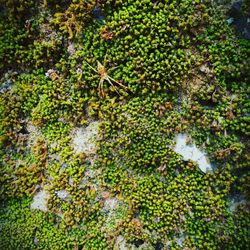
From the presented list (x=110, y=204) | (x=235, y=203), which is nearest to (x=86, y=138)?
(x=110, y=204)

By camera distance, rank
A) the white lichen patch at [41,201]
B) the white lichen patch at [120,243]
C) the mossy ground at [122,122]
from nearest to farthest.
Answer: the mossy ground at [122,122] → the white lichen patch at [120,243] → the white lichen patch at [41,201]

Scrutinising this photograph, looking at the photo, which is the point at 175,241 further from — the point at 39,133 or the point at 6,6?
the point at 6,6

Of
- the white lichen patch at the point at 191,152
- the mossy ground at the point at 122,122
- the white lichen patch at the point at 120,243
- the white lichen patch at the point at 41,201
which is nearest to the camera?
the mossy ground at the point at 122,122

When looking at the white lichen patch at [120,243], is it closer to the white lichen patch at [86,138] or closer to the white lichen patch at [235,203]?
the white lichen patch at [86,138]

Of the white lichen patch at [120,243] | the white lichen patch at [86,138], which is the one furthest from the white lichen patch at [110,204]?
the white lichen patch at [86,138]

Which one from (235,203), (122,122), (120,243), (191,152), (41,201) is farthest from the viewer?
(41,201)

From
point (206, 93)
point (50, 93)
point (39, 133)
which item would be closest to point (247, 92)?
point (206, 93)

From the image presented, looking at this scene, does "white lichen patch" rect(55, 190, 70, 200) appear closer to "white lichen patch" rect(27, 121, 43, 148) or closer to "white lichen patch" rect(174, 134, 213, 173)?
"white lichen patch" rect(27, 121, 43, 148)

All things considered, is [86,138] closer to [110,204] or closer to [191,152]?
[110,204]
